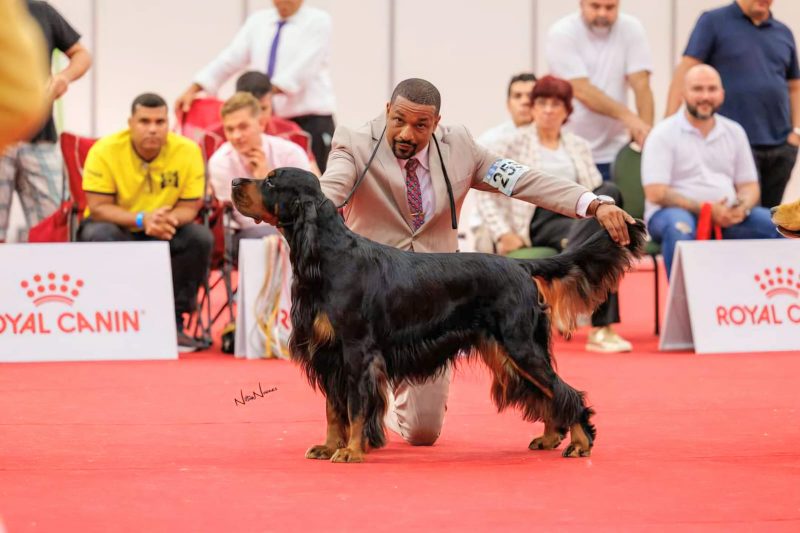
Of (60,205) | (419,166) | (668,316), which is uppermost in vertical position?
(419,166)

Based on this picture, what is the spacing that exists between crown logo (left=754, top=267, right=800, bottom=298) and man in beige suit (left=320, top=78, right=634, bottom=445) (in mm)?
2893

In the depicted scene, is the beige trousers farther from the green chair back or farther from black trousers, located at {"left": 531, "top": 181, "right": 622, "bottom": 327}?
the green chair back

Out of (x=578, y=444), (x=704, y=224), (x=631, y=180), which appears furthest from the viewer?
(x=631, y=180)

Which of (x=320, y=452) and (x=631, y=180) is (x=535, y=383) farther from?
(x=631, y=180)

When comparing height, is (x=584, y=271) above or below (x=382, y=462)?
above

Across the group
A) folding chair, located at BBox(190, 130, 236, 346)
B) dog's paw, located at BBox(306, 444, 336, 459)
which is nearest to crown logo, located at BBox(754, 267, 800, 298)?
folding chair, located at BBox(190, 130, 236, 346)

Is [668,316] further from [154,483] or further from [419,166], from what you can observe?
[154,483]

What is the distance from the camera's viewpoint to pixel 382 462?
3695mm

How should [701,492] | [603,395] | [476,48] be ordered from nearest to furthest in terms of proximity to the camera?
[701,492] < [603,395] < [476,48]

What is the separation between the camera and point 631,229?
3791mm

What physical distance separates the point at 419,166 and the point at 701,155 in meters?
3.46

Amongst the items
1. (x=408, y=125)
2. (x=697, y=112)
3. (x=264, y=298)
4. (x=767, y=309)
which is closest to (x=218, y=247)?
(x=264, y=298)

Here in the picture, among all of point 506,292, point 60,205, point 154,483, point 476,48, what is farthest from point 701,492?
point 476,48

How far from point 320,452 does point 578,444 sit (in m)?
0.75
